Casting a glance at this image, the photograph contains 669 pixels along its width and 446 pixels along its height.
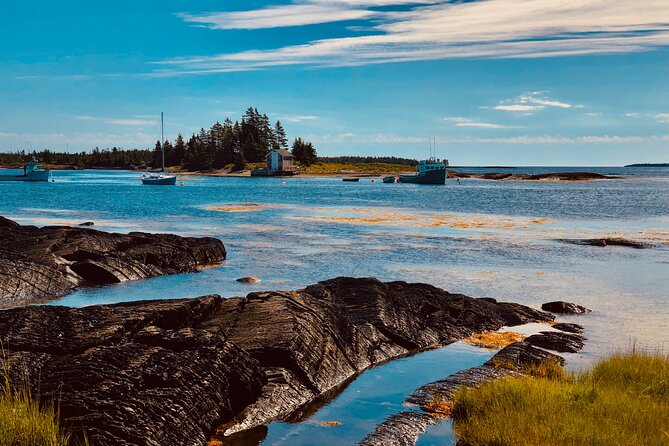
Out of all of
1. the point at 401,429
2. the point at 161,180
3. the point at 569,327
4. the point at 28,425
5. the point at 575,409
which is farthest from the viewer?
the point at 161,180

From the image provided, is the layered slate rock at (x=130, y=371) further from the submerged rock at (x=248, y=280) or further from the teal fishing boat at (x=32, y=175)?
the teal fishing boat at (x=32, y=175)

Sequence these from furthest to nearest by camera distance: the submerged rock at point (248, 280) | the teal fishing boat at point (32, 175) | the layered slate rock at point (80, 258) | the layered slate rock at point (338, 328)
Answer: the teal fishing boat at point (32, 175)
the submerged rock at point (248, 280)
the layered slate rock at point (80, 258)
the layered slate rock at point (338, 328)

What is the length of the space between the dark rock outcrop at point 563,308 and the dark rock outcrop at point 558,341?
404 cm

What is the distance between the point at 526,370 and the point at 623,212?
7360 centimetres

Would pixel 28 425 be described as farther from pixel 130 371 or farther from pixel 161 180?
pixel 161 180

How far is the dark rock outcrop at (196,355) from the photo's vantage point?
1067cm

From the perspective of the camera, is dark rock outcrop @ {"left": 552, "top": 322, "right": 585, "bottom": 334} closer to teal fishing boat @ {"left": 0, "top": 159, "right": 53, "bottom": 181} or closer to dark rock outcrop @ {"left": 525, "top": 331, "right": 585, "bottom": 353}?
dark rock outcrop @ {"left": 525, "top": 331, "right": 585, "bottom": 353}

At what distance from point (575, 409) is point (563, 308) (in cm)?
1307

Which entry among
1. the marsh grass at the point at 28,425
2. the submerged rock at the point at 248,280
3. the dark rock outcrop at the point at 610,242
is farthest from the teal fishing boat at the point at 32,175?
the marsh grass at the point at 28,425

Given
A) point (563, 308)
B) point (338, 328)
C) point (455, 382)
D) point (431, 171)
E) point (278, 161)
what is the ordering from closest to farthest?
point (455, 382), point (338, 328), point (563, 308), point (431, 171), point (278, 161)

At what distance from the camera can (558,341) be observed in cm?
1908

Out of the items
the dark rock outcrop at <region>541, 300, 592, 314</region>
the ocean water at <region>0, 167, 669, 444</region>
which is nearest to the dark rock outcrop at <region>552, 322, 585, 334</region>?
the ocean water at <region>0, 167, 669, 444</region>

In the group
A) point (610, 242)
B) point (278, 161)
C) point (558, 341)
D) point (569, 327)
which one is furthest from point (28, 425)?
point (278, 161)

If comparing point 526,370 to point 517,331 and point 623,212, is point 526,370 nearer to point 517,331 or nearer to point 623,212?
point 517,331
